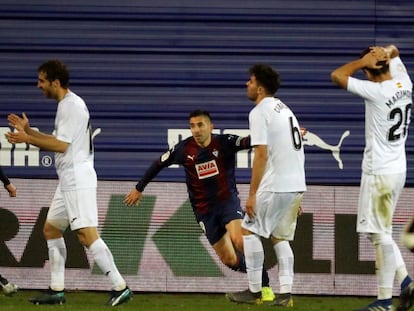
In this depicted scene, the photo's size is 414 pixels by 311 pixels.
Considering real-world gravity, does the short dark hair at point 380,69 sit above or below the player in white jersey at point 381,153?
above

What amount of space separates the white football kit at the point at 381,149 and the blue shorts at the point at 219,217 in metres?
2.11

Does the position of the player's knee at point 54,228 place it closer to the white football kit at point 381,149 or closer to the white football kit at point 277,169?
the white football kit at point 277,169

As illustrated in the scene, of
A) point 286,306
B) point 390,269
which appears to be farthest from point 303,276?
point 390,269

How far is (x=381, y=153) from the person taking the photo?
10203mm

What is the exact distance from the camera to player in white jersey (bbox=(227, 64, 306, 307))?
10.7m

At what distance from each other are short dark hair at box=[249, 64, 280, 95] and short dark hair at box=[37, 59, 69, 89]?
159 cm

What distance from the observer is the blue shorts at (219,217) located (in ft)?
39.7

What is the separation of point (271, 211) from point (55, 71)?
2.14m

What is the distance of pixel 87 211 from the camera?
11.0 m

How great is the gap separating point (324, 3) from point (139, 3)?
6.33ft

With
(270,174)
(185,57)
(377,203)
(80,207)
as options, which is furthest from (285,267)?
(185,57)

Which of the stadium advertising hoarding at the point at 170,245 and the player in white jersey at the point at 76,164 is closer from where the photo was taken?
the player in white jersey at the point at 76,164

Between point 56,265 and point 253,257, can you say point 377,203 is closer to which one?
point 253,257

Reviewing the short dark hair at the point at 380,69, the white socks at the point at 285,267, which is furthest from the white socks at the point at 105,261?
the short dark hair at the point at 380,69
